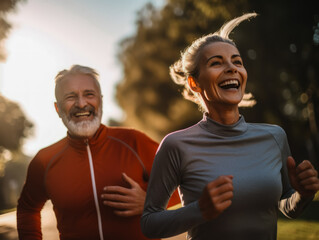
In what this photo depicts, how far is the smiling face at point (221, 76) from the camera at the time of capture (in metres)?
2.23

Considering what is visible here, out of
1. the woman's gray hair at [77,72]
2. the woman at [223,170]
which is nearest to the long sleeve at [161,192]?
the woman at [223,170]

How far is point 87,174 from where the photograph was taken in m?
2.89

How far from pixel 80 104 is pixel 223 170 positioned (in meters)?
1.47

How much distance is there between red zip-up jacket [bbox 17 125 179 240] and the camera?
2.78 m

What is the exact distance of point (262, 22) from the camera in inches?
516

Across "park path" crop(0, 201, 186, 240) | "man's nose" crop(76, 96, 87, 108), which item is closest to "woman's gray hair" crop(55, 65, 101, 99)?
"man's nose" crop(76, 96, 87, 108)

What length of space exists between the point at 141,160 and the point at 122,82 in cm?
2764

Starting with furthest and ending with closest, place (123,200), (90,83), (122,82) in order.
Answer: (122,82), (90,83), (123,200)

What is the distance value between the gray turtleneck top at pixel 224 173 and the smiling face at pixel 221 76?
16cm

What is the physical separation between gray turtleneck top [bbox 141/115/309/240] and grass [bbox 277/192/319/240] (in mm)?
3103

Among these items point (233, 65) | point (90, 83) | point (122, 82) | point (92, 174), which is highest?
point (122, 82)

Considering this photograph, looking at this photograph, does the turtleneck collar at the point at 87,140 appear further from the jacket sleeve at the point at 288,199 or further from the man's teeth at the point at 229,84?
the jacket sleeve at the point at 288,199

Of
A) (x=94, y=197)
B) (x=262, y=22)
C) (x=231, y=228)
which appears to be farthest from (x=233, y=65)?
(x=262, y=22)

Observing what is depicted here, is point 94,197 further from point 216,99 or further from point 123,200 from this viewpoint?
point 216,99
